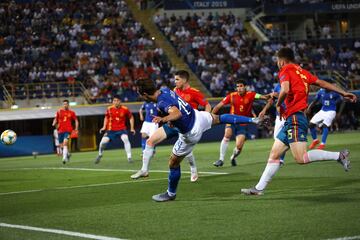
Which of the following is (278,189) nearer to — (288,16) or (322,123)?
(322,123)

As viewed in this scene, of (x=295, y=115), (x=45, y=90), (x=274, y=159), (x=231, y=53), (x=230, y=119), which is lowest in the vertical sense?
(x=45, y=90)

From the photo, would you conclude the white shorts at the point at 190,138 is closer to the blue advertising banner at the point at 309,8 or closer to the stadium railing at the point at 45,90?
the stadium railing at the point at 45,90

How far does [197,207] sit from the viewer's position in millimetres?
10445

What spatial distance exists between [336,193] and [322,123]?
43.7ft

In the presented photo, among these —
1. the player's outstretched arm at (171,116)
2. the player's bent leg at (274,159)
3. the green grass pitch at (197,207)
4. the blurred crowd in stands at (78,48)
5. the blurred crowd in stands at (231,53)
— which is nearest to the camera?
the green grass pitch at (197,207)

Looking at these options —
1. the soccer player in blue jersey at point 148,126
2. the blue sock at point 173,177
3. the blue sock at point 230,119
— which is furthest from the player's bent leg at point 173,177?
the soccer player in blue jersey at point 148,126

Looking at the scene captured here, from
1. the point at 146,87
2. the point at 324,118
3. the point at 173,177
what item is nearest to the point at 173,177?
the point at 173,177

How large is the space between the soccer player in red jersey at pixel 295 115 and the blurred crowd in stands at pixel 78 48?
2933 centimetres

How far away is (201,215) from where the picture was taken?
9562 millimetres

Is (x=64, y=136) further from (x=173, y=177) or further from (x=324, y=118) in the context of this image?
(x=173, y=177)

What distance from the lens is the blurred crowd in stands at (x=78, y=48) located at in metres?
40.2

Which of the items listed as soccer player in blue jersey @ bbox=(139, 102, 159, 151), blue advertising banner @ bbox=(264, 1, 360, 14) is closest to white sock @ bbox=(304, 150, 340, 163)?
soccer player in blue jersey @ bbox=(139, 102, 159, 151)

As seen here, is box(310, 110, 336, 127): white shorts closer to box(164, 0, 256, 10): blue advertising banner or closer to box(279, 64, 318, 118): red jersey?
box(279, 64, 318, 118): red jersey

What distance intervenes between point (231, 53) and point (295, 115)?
36.9m
